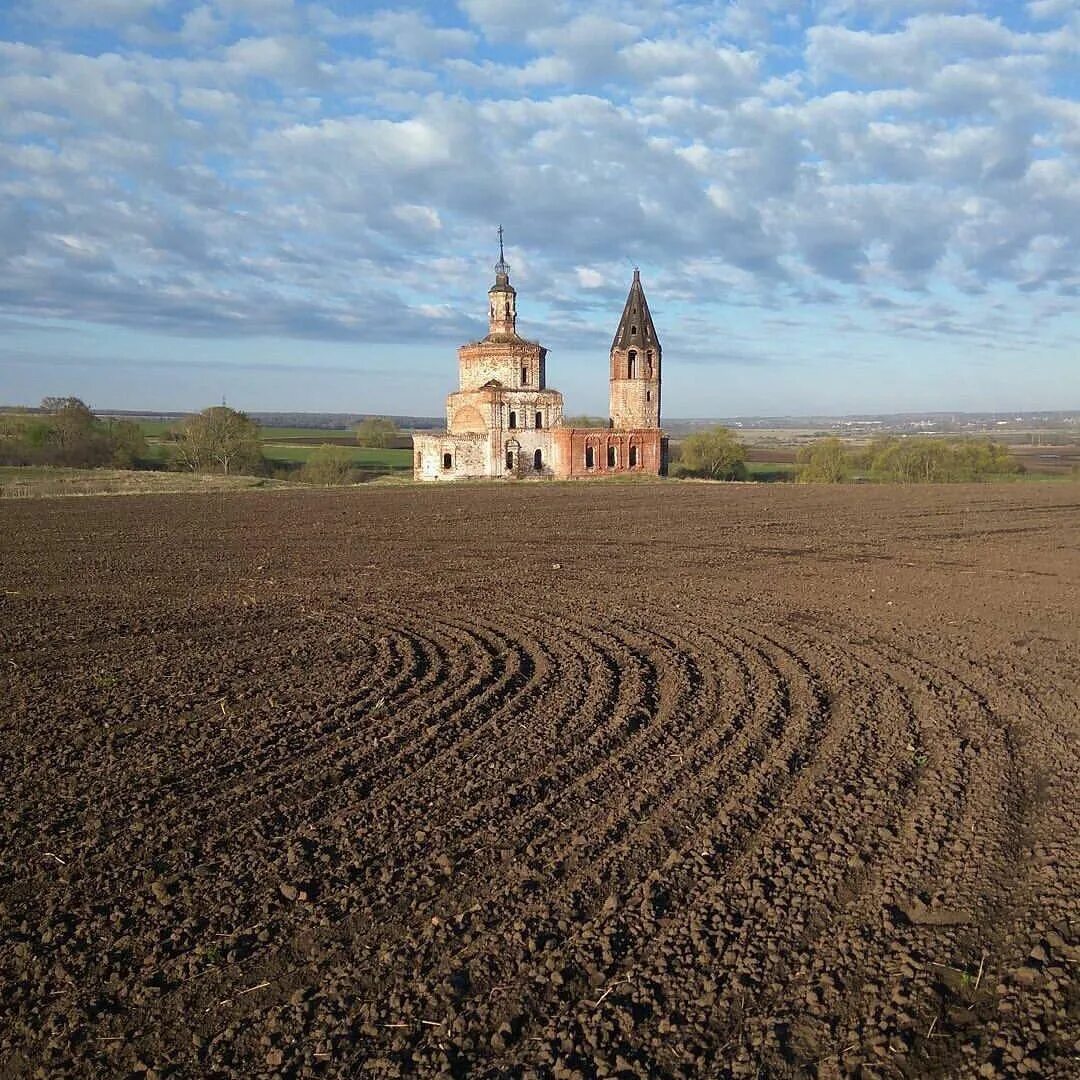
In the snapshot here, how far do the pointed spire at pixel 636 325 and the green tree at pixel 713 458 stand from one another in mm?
15445

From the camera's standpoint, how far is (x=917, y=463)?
202ft

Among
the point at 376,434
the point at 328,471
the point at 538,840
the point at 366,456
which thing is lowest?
the point at 538,840

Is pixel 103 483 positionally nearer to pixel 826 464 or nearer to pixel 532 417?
pixel 532 417

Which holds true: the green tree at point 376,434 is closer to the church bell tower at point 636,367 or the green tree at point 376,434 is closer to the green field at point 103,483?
the green field at point 103,483

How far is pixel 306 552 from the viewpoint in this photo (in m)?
19.0

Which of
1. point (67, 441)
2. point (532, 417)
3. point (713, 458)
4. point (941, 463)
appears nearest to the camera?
point (532, 417)

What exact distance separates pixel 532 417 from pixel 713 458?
20.0 m

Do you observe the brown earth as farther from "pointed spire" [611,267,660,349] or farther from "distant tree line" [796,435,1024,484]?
"distant tree line" [796,435,1024,484]

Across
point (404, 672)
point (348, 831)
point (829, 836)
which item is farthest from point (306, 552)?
point (829, 836)

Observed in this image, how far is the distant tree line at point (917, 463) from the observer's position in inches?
2377

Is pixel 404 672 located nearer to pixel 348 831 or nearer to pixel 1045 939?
pixel 348 831

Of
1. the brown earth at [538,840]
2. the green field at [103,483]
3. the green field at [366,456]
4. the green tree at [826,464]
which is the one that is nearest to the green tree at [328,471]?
the green field at [103,483]

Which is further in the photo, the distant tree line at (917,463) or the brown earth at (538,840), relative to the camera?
the distant tree line at (917,463)

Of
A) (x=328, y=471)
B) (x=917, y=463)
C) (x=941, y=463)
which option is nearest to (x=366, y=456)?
(x=328, y=471)
